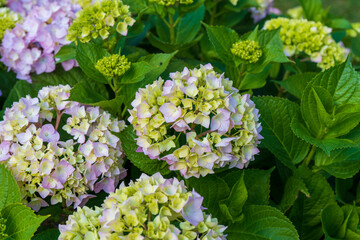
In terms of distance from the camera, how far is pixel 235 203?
1171 mm

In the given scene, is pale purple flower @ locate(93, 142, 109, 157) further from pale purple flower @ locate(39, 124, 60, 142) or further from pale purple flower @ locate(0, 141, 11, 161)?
pale purple flower @ locate(0, 141, 11, 161)

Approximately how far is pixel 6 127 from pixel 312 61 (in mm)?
1261

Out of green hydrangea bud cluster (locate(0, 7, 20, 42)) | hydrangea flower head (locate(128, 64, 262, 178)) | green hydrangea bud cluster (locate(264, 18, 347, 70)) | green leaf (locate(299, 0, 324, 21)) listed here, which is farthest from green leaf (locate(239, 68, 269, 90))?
green hydrangea bud cluster (locate(0, 7, 20, 42))

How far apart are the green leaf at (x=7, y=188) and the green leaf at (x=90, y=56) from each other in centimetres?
39

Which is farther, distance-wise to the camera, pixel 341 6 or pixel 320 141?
pixel 341 6

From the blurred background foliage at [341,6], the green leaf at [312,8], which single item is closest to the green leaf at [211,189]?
the green leaf at [312,8]

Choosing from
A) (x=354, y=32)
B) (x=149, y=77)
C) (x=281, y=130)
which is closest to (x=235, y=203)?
(x=281, y=130)

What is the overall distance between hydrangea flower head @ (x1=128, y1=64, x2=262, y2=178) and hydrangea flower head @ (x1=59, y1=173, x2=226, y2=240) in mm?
116

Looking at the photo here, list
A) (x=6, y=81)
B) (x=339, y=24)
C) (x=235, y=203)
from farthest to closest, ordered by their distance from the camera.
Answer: (x=339, y=24) → (x=6, y=81) → (x=235, y=203)

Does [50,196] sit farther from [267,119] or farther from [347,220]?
[347,220]

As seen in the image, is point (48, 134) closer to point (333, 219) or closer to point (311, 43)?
point (333, 219)

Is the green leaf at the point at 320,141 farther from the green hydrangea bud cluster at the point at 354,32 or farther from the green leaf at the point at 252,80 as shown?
the green hydrangea bud cluster at the point at 354,32

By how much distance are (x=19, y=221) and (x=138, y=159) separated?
356 mm

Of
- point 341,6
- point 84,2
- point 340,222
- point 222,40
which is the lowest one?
point 341,6
